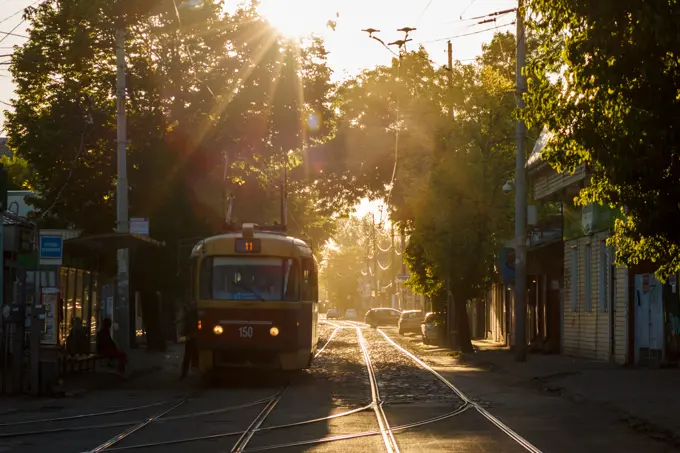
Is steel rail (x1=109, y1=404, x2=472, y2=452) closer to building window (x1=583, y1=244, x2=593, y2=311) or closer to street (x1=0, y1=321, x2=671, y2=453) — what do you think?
street (x1=0, y1=321, x2=671, y2=453)

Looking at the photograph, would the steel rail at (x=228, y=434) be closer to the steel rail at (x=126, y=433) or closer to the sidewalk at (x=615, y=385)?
the steel rail at (x=126, y=433)

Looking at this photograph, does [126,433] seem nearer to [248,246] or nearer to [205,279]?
[205,279]

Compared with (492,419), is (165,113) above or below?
above

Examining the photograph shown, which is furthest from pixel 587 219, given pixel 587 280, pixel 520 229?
pixel 587 280

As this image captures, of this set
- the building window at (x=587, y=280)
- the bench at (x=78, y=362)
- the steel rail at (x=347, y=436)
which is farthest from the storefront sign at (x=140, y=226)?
the steel rail at (x=347, y=436)

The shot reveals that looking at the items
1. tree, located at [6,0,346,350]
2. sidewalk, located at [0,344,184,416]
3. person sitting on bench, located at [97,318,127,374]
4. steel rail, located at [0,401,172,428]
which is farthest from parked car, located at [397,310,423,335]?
steel rail, located at [0,401,172,428]

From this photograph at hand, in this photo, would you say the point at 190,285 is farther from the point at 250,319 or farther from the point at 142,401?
the point at 142,401

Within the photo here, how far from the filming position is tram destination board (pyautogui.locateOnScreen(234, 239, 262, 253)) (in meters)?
24.4

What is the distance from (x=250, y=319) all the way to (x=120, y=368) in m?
4.58

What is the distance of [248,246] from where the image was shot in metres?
24.5

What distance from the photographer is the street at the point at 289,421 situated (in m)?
13.6

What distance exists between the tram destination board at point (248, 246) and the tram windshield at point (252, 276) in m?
0.17

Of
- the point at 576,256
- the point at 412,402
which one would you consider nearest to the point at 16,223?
the point at 412,402

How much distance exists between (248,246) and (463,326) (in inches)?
754
